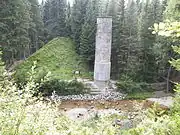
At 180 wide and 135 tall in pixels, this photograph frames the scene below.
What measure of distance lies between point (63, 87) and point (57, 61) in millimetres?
8335

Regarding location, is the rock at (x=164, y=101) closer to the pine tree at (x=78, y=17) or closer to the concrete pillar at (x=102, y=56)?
the concrete pillar at (x=102, y=56)

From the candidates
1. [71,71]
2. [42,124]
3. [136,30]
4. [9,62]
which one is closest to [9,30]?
[9,62]

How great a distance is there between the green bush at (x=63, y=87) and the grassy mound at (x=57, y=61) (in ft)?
7.23

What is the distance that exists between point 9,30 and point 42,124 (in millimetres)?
27722

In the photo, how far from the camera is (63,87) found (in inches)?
1011

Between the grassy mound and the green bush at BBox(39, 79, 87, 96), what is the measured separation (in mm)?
2205

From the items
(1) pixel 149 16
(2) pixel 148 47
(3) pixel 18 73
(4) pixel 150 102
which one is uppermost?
(1) pixel 149 16

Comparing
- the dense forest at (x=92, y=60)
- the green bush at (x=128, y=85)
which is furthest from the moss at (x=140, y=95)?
the green bush at (x=128, y=85)

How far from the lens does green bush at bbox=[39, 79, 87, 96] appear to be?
25.3 metres

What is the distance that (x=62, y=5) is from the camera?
47156 mm

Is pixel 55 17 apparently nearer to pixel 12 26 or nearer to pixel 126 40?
pixel 12 26

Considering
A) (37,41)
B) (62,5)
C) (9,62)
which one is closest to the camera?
(9,62)

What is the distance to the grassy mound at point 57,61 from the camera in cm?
2912

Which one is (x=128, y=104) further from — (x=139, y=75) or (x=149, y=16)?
(x=149, y=16)
